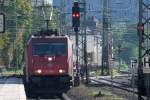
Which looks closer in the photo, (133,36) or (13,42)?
(13,42)

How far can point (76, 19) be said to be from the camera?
35156 millimetres

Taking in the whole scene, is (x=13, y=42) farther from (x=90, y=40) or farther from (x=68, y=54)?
(x=68, y=54)

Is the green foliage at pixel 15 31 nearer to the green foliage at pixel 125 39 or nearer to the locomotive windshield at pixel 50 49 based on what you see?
the green foliage at pixel 125 39

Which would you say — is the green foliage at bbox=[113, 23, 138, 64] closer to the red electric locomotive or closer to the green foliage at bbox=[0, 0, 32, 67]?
the green foliage at bbox=[0, 0, 32, 67]

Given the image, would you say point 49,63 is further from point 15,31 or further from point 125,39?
point 125,39

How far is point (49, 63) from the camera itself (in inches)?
1305

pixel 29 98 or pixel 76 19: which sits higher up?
pixel 76 19

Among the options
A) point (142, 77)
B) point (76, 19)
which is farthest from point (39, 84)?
point (142, 77)

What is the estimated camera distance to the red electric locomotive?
32.7m

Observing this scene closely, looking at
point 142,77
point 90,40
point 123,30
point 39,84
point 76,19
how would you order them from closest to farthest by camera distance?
point 142,77 < point 39,84 < point 76,19 < point 123,30 < point 90,40

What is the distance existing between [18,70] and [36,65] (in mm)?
52810

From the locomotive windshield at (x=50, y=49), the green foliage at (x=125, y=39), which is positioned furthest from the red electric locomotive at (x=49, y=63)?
the green foliage at (x=125, y=39)

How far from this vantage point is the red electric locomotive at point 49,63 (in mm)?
32719

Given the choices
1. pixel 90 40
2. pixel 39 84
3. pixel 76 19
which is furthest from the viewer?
pixel 90 40
